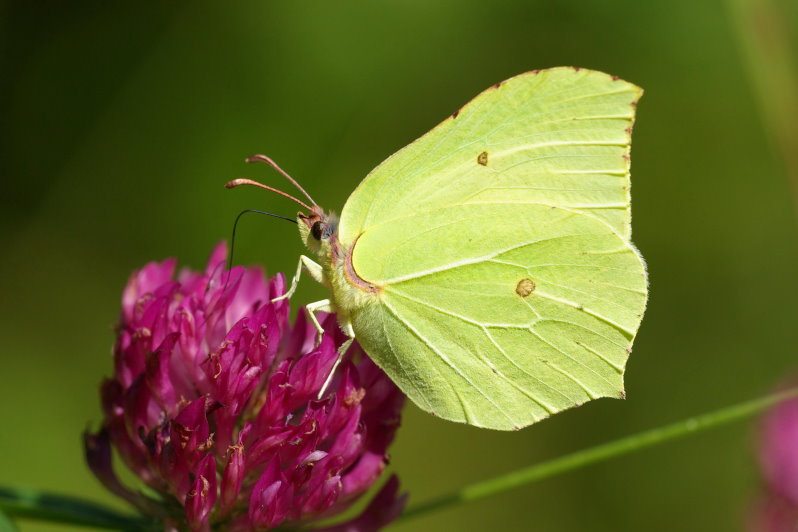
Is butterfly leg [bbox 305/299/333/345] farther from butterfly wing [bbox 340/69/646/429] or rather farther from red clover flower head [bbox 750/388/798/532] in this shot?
red clover flower head [bbox 750/388/798/532]

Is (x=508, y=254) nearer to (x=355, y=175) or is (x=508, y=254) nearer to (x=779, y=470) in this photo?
(x=779, y=470)

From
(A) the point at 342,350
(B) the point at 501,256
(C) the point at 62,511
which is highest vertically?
(B) the point at 501,256

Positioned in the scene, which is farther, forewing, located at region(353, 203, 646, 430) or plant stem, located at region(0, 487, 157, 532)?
forewing, located at region(353, 203, 646, 430)

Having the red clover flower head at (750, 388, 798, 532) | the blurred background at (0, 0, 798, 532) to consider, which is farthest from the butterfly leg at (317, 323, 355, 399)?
the blurred background at (0, 0, 798, 532)

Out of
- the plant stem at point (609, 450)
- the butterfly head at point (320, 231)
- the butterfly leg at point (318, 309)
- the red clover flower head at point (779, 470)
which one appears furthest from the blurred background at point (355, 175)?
the plant stem at point (609, 450)

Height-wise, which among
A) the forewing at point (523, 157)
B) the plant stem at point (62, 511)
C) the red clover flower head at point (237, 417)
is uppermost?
the forewing at point (523, 157)

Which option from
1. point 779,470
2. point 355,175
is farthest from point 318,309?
point 355,175

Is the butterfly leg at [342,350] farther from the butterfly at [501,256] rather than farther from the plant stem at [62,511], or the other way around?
the plant stem at [62,511]
